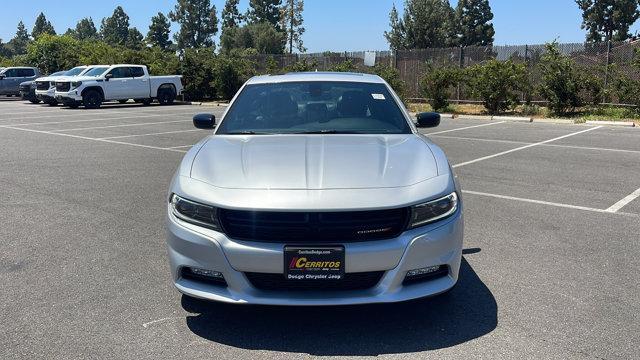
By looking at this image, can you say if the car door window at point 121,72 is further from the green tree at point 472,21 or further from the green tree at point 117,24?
the green tree at point 117,24

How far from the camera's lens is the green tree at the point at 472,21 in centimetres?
6419

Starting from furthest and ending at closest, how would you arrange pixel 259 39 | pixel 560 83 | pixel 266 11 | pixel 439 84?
pixel 266 11 → pixel 259 39 → pixel 439 84 → pixel 560 83

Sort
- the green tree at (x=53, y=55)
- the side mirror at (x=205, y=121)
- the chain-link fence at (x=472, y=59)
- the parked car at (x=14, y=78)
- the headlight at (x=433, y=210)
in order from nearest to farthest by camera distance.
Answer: the headlight at (x=433, y=210), the side mirror at (x=205, y=121), the chain-link fence at (x=472, y=59), the parked car at (x=14, y=78), the green tree at (x=53, y=55)

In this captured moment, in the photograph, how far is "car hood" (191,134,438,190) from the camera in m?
3.34

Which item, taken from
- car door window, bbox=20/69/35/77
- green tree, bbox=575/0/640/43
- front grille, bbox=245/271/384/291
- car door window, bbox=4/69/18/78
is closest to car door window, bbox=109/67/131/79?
car door window, bbox=20/69/35/77

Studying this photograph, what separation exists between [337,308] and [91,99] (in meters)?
24.1

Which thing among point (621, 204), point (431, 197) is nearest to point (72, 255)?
point (431, 197)

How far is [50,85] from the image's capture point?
27047 millimetres

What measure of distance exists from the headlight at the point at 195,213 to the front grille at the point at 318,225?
10cm

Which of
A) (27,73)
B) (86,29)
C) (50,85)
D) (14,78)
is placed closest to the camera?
(50,85)

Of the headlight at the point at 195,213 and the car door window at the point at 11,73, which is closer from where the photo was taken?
the headlight at the point at 195,213

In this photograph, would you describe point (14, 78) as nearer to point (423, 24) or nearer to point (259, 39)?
point (423, 24)

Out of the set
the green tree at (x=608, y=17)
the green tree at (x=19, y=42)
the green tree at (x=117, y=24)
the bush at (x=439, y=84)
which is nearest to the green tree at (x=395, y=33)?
the green tree at (x=608, y=17)

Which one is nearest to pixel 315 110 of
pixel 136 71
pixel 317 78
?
pixel 317 78
